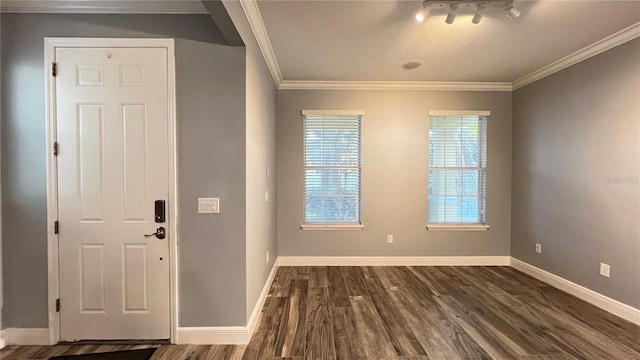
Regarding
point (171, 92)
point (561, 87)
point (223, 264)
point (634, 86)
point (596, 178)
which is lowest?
point (223, 264)

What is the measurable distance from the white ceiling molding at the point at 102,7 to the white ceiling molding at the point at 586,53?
3757mm

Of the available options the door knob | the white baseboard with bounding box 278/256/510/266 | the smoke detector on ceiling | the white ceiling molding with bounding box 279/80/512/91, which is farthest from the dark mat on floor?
the smoke detector on ceiling

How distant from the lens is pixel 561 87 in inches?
129

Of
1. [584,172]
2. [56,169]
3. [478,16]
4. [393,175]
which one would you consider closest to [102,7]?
[56,169]

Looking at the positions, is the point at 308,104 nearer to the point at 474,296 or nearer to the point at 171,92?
the point at 171,92

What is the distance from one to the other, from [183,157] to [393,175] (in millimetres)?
2888

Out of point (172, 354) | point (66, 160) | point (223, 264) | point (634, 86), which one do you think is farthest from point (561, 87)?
point (66, 160)

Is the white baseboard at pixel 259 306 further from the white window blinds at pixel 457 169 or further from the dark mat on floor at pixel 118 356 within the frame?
the white window blinds at pixel 457 169

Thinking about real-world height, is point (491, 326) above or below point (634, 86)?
below

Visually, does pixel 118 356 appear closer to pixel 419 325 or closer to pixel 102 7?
pixel 419 325

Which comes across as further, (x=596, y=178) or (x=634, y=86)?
(x=596, y=178)

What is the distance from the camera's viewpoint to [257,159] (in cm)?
266

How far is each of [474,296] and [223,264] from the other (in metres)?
2.70

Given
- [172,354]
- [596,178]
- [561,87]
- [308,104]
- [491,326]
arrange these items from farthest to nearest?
1. [308,104]
2. [561,87]
3. [596,178]
4. [491,326]
5. [172,354]
